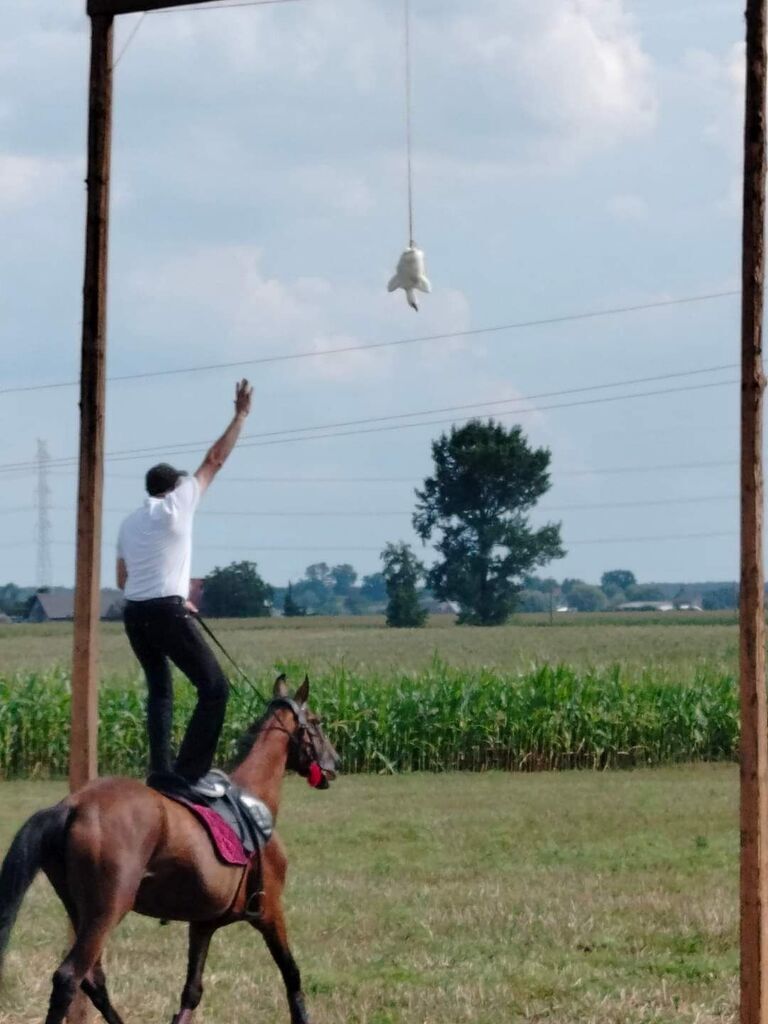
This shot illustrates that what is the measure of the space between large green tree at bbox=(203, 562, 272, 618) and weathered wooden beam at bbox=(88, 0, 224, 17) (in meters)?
58.1

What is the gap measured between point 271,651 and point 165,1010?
135 ft

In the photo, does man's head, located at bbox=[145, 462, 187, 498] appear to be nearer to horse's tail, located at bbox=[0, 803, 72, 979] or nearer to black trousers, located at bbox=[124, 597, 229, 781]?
black trousers, located at bbox=[124, 597, 229, 781]

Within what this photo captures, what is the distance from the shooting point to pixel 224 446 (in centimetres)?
851

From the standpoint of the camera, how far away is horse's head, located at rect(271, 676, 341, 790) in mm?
9242

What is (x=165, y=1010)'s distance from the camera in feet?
31.3

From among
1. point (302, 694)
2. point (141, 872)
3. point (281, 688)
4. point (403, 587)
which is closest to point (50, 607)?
point (403, 587)

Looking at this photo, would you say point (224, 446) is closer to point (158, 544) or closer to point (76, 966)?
point (158, 544)

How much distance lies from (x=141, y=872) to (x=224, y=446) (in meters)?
2.07

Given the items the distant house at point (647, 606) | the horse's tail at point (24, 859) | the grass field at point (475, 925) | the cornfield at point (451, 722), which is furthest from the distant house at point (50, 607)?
the horse's tail at point (24, 859)

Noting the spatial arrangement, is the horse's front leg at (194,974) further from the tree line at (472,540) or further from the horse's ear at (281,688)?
the tree line at (472,540)

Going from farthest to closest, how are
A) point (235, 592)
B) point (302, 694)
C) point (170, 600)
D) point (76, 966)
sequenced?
point (235, 592) < point (302, 694) < point (170, 600) < point (76, 966)

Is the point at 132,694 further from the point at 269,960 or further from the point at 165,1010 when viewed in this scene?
the point at 165,1010

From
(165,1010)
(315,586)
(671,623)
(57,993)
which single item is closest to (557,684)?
(165,1010)

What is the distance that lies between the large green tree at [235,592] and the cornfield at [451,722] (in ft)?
134
